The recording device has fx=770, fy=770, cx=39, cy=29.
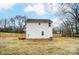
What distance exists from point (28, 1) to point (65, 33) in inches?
24.6

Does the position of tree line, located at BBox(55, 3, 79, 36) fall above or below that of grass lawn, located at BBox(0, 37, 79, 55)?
above

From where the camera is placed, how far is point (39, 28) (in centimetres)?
980

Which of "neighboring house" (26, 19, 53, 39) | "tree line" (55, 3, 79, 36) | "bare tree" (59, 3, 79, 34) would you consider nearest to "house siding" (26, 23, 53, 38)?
"neighboring house" (26, 19, 53, 39)

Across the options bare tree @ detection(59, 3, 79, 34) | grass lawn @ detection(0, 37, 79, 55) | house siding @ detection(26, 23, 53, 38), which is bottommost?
grass lawn @ detection(0, 37, 79, 55)

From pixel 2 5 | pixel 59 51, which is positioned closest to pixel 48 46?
pixel 59 51

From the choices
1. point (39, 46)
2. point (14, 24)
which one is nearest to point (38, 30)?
point (39, 46)

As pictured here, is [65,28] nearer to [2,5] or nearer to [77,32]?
[77,32]

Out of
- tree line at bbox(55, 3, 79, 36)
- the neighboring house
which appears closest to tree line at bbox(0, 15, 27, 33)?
the neighboring house

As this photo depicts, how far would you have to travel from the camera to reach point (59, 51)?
9820mm

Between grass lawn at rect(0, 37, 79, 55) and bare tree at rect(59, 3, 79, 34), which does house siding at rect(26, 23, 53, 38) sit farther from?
bare tree at rect(59, 3, 79, 34)

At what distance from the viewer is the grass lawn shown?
981 cm

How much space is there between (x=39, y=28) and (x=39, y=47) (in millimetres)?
244

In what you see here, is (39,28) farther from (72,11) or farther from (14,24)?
(72,11)

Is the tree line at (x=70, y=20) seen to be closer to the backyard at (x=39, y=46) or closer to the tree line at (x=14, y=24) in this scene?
the backyard at (x=39, y=46)
